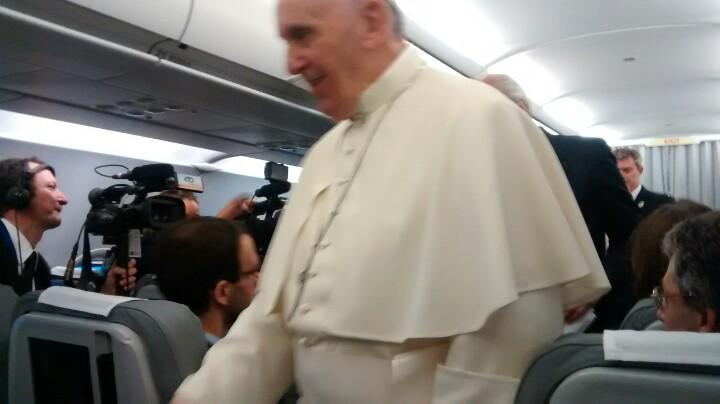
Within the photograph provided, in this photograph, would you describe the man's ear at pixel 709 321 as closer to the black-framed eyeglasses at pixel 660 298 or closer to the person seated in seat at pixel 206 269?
the black-framed eyeglasses at pixel 660 298

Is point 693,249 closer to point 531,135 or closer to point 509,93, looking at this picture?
point 531,135

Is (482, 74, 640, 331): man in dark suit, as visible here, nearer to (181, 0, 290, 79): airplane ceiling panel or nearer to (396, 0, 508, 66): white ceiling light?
(181, 0, 290, 79): airplane ceiling panel

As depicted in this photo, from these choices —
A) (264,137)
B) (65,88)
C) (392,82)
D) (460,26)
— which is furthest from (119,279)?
(460,26)

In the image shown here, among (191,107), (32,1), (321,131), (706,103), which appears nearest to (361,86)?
(32,1)

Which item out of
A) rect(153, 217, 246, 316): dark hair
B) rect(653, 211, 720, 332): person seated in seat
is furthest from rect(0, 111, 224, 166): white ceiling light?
rect(653, 211, 720, 332): person seated in seat

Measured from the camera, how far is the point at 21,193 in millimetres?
3529

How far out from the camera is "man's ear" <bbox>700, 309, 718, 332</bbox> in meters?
1.41

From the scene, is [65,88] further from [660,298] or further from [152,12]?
[660,298]

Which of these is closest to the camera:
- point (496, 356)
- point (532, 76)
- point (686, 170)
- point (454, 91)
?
point (496, 356)

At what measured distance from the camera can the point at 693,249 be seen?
4.75ft

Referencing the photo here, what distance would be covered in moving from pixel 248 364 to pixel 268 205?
2.34m

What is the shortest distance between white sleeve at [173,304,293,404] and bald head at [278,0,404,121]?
477mm

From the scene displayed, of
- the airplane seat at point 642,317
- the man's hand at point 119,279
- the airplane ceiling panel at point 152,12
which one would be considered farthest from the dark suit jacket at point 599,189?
the airplane ceiling panel at point 152,12

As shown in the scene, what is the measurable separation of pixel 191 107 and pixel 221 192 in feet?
9.65
